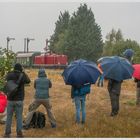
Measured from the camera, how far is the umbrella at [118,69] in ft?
45.4

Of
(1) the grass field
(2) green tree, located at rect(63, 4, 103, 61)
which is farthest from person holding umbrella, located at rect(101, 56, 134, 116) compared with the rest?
(2) green tree, located at rect(63, 4, 103, 61)

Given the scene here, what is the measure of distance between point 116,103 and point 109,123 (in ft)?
3.44

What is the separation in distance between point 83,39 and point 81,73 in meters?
61.6

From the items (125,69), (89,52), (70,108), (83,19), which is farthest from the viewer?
(83,19)

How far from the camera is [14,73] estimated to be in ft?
38.6

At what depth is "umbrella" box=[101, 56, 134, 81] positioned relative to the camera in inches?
545

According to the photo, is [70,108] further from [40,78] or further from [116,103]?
[40,78]

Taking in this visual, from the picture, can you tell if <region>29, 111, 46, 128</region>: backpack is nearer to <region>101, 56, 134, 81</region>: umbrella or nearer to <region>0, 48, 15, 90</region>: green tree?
<region>101, 56, 134, 81</region>: umbrella

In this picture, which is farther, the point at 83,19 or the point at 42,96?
the point at 83,19

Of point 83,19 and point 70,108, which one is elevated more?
point 83,19

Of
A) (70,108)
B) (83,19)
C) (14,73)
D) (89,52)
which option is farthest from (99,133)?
(83,19)

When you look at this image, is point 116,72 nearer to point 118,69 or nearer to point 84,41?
point 118,69

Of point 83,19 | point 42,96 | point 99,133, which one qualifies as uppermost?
point 83,19

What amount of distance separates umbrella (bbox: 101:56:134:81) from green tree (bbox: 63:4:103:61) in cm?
5898
